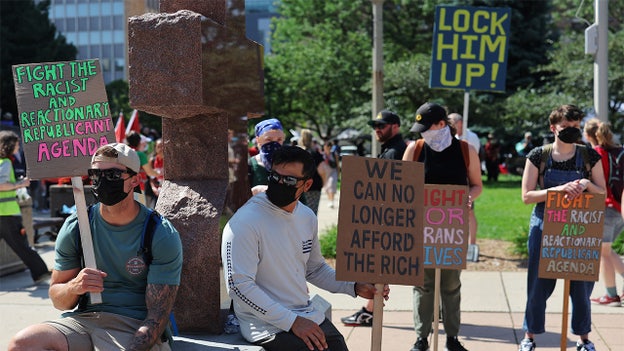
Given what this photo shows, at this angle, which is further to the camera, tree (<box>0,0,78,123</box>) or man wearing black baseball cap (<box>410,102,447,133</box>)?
tree (<box>0,0,78,123</box>)

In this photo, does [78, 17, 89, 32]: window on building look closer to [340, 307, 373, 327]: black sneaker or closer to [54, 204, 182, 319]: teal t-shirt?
[340, 307, 373, 327]: black sneaker

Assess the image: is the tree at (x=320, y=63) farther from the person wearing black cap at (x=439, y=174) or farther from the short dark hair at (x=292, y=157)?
the short dark hair at (x=292, y=157)

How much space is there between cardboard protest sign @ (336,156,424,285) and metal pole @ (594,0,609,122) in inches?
315

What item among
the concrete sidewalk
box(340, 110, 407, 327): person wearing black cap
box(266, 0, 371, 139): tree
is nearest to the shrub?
the concrete sidewalk

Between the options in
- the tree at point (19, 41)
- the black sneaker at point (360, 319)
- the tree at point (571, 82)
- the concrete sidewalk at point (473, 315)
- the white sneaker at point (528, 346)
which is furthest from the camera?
the tree at point (19, 41)

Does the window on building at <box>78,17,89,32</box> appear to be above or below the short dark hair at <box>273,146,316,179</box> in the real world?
above

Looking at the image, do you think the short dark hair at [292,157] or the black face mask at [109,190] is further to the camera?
the short dark hair at [292,157]

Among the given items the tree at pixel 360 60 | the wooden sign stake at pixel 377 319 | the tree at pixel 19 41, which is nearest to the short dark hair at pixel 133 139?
the wooden sign stake at pixel 377 319

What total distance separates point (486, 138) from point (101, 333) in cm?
2822

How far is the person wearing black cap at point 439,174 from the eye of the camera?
6039mm

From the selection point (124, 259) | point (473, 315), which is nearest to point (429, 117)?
point (473, 315)

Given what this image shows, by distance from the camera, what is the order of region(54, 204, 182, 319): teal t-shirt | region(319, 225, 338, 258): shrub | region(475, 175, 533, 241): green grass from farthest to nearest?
region(475, 175, 533, 241): green grass, region(319, 225, 338, 258): shrub, region(54, 204, 182, 319): teal t-shirt

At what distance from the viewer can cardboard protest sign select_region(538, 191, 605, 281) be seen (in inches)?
217

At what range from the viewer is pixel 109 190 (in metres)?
4.00
